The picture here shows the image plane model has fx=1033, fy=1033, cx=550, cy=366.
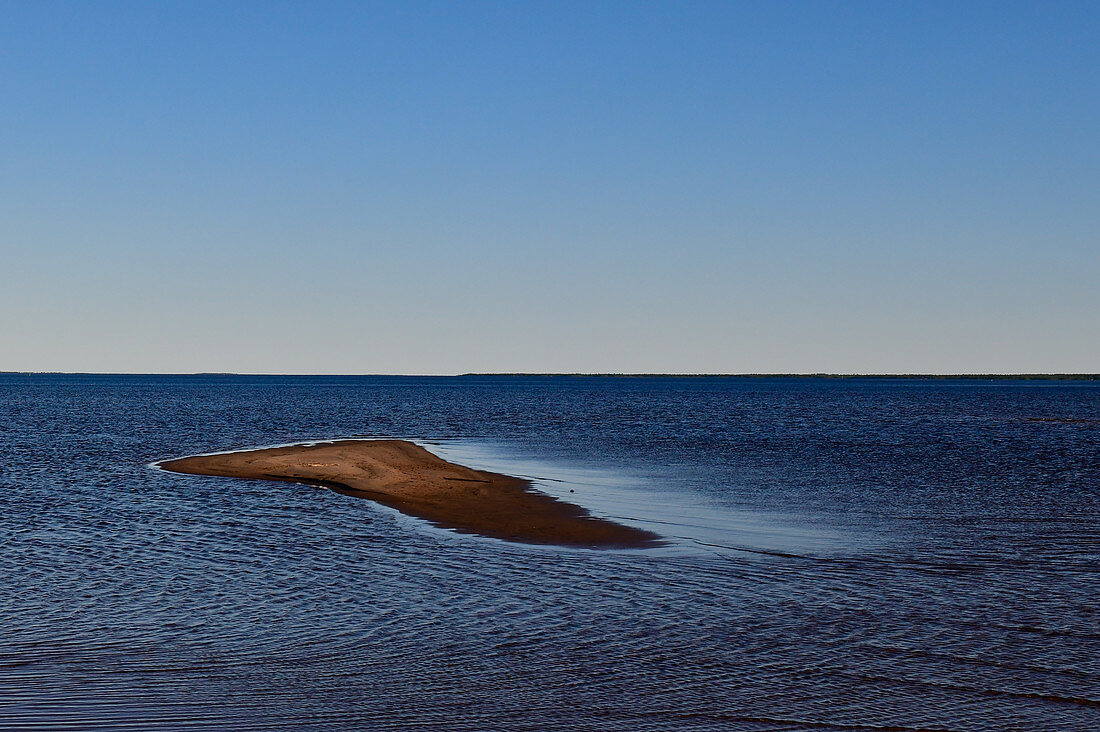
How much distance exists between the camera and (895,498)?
105ft

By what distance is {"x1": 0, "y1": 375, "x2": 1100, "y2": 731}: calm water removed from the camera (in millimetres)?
10922

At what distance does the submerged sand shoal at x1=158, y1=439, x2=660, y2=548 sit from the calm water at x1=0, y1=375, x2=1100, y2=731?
1259 mm

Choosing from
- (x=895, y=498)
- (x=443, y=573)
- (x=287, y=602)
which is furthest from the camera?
(x=895, y=498)

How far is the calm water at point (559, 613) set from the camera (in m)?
10.9

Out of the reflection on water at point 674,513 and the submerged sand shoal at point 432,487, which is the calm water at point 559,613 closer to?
the reflection on water at point 674,513

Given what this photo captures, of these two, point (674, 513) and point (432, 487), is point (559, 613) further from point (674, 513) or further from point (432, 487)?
point (432, 487)

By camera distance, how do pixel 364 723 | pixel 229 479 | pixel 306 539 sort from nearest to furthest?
1. pixel 364 723
2. pixel 306 539
3. pixel 229 479

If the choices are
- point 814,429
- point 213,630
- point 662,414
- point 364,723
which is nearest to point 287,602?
point 213,630

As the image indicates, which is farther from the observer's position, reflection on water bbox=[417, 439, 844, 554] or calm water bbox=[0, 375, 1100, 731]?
reflection on water bbox=[417, 439, 844, 554]

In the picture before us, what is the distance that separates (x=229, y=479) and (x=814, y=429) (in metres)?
48.5

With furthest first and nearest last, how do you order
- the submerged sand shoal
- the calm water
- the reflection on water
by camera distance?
1. the submerged sand shoal
2. the reflection on water
3. the calm water

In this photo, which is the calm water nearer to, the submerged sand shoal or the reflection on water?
the reflection on water

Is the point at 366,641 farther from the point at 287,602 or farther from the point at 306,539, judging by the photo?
the point at 306,539

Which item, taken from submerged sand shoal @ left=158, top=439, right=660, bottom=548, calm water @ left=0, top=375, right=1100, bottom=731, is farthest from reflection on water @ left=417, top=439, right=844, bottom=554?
submerged sand shoal @ left=158, top=439, right=660, bottom=548
